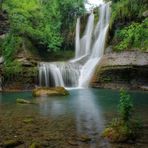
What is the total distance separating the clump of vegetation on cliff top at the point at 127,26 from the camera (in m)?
26.7

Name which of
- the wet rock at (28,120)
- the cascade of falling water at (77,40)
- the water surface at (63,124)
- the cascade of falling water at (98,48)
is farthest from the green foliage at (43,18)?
the wet rock at (28,120)

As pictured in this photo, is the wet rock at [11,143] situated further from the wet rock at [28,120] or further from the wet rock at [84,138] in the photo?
the wet rock at [28,120]

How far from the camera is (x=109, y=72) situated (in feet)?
87.2

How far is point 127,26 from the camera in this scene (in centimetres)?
3058

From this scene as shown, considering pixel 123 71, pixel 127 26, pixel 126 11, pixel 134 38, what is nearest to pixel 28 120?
pixel 123 71

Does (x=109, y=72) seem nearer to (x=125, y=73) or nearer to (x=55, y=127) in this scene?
(x=125, y=73)

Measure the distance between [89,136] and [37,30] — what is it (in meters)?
25.7

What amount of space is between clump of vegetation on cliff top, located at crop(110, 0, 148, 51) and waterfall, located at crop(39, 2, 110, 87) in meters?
1.54

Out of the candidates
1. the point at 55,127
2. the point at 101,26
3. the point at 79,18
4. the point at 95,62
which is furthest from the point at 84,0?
the point at 55,127

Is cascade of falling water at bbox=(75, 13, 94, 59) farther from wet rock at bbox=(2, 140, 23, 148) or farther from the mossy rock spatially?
wet rock at bbox=(2, 140, 23, 148)

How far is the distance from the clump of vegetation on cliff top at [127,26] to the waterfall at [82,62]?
5.04ft

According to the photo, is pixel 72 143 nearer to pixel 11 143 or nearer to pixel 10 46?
pixel 11 143

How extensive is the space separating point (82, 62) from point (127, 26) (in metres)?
5.44

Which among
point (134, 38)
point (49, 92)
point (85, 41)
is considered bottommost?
point (49, 92)
